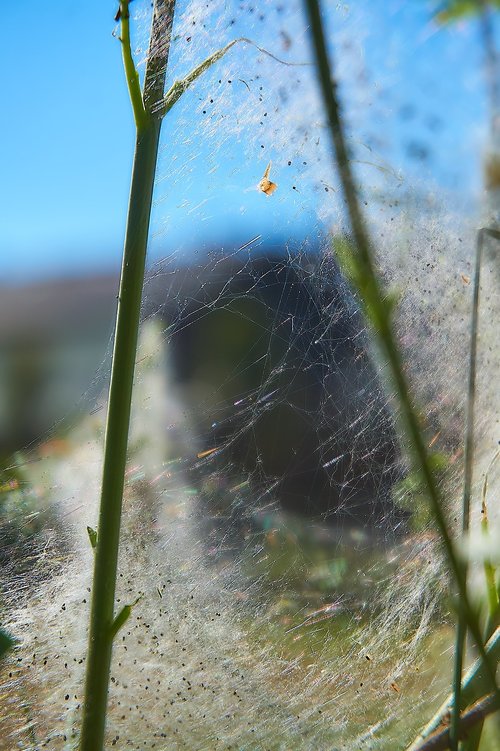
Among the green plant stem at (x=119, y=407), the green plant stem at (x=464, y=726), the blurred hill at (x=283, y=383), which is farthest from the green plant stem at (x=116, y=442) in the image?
the blurred hill at (x=283, y=383)

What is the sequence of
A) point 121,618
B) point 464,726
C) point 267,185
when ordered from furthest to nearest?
point 267,185, point 121,618, point 464,726

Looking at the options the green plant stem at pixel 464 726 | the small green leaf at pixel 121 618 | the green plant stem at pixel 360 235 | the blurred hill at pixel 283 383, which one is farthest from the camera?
the blurred hill at pixel 283 383

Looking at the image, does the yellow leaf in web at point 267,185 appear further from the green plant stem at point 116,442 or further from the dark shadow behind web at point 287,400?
the green plant stem at point 116,442

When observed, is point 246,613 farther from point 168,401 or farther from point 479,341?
point 479,341

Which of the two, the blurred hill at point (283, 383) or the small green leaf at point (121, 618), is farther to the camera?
the blurred hill at point (283, 383)

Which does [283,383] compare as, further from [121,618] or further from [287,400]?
[121,618]

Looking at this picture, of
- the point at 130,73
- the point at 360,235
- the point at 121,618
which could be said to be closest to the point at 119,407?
the point at 121,618
